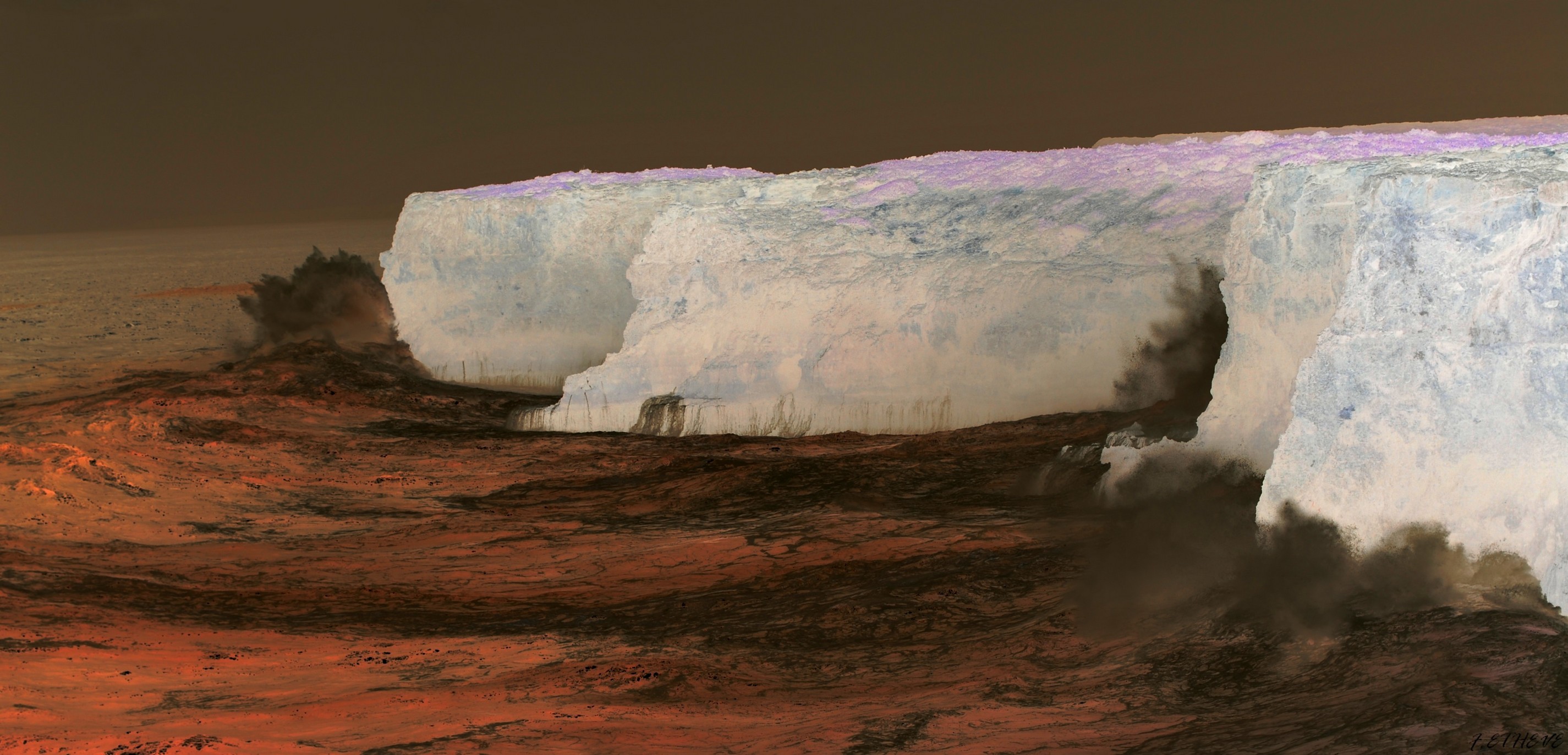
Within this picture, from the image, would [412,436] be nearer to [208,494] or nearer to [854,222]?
[208,494]

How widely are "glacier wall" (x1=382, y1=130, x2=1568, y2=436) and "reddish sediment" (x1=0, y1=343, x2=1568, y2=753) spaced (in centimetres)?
104

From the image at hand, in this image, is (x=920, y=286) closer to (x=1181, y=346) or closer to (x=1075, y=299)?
(x=1075, y=299)

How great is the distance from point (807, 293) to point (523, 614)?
9.37 m

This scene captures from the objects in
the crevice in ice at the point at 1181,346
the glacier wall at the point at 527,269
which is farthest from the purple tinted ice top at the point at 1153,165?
the crevice in ice at the point at 1181,346

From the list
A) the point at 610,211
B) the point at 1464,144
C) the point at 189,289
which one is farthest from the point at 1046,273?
the point at 189,289

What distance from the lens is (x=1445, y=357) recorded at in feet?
27.2

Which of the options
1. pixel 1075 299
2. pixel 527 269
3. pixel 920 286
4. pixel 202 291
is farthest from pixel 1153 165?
pixel 202 291

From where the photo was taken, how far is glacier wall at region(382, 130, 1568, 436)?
55.5 feet

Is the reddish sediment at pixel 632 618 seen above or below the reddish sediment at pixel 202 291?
below

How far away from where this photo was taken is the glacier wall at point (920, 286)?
55.5 feet

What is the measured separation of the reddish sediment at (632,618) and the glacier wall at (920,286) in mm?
1041

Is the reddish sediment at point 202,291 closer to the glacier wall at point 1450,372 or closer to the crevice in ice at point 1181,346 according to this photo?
the crevice in ice at point 1181,346

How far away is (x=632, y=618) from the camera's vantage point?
9711 millimetres

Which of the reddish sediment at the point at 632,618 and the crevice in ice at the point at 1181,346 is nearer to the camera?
the reddish sediment at the point at 632,618
